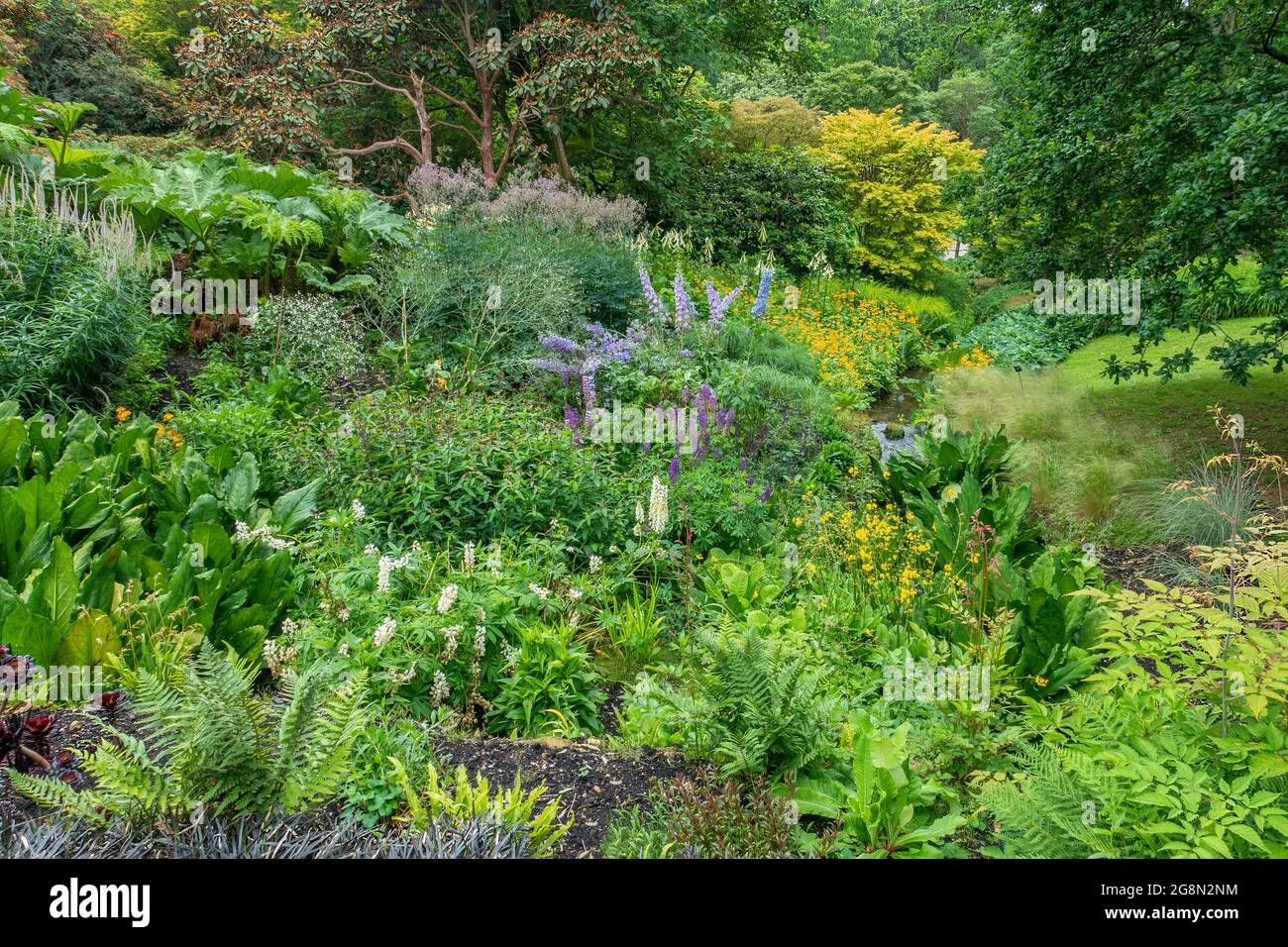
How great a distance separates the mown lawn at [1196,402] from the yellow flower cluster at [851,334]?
243 centimetres

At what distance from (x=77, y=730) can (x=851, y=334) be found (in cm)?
1098

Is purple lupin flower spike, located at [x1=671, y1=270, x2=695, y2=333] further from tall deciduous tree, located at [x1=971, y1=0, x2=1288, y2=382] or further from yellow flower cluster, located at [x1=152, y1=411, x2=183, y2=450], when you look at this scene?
yellow flower cluster, located at [x1=152, y1=411, x2=183, y2=450]

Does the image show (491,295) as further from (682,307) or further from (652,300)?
(682,307)

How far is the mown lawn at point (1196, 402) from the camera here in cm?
705

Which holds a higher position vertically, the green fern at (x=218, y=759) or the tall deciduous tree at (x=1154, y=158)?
the tall deciduous tree at (x=1154, y=158)

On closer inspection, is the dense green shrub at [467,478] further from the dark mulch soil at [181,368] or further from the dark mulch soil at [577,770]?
the dark mulch soil at [181,368]

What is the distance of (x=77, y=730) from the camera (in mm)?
2693

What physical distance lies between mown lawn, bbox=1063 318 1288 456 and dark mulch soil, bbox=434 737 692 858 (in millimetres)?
5745

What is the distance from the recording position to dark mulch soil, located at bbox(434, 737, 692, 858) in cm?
265

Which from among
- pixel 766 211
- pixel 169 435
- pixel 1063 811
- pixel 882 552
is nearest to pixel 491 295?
pixel 169 435

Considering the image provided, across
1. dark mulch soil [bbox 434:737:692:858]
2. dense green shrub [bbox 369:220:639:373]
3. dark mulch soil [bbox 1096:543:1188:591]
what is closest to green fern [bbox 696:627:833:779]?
dark mulch soil [bbox 434:737:692:858]

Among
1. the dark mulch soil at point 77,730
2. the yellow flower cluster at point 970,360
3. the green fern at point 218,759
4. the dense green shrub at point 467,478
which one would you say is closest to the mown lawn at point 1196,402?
the yellow flower cluster at point 970,360

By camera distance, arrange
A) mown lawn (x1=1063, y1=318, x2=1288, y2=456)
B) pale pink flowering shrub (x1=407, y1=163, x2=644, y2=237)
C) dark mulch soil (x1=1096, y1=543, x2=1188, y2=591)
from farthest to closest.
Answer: pale pink flowering shrub (x1=407, y1=163, x2=644, y2=237)
mown lawn (x1=1063, y1=318, x2=1288, y2=456)
dark mulch soil (x1=1096, y1=543, x2=1188, y2=591)
